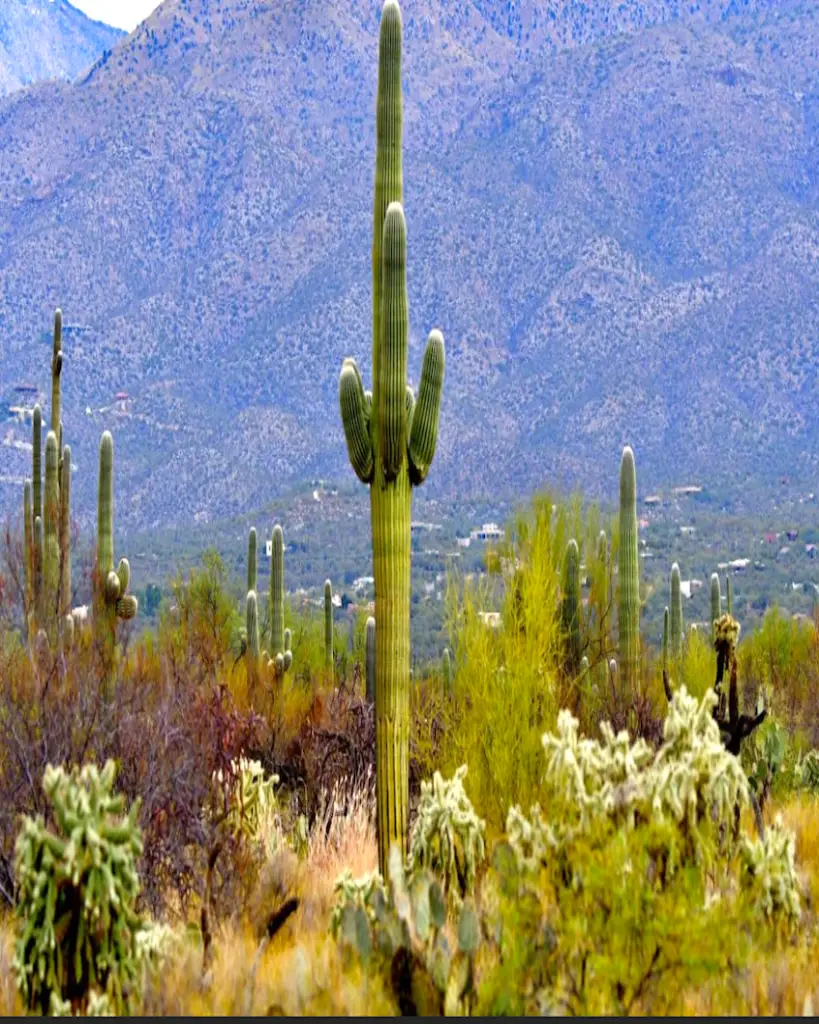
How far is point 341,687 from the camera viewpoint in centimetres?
2089

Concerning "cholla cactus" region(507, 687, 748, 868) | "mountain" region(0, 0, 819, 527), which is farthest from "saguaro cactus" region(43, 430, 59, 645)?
"mountain" region(0, 0, 819, 527)

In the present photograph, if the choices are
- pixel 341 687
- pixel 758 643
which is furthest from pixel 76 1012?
pixel 758 643

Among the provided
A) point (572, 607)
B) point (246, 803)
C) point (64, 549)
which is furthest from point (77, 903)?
point (64, 549)

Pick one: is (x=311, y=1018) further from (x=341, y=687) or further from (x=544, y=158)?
(x=544, y=158)

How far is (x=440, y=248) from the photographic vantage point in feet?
356

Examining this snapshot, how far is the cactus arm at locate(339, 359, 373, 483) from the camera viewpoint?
10.3m

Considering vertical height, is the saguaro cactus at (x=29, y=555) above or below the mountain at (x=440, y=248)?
below

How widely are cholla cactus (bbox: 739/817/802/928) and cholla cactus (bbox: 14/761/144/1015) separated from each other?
2.99m

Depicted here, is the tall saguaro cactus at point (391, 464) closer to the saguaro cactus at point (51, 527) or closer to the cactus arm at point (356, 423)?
the cactus arm at point (356, 423)

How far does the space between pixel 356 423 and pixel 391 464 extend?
12.9 inches

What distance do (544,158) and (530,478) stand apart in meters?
40.8

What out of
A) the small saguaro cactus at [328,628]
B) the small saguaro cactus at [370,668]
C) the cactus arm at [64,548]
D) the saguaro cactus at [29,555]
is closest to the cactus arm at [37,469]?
the saguaro cactus at [29,555]

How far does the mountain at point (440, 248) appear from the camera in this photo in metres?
88.1

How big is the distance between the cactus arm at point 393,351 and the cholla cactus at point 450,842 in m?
2.19
